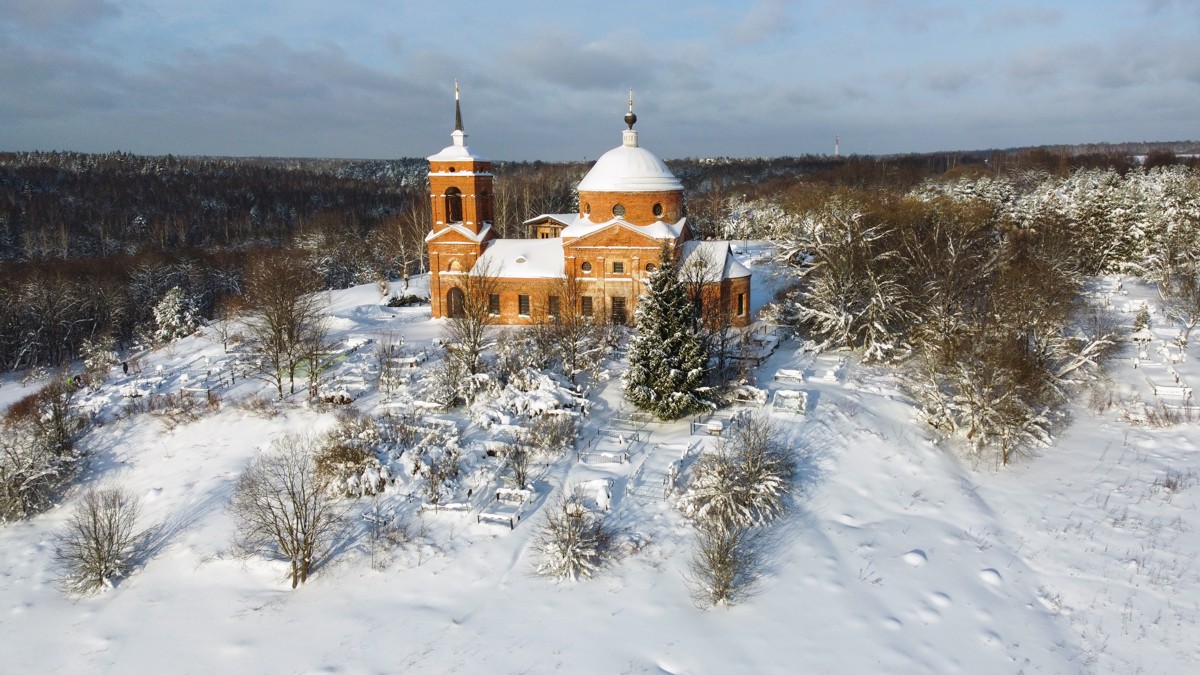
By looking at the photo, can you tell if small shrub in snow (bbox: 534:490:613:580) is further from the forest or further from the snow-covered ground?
the forest

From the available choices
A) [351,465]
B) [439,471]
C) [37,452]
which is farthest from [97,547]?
[439,471]

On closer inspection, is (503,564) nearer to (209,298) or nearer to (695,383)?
(695,383)

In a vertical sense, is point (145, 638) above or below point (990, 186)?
below

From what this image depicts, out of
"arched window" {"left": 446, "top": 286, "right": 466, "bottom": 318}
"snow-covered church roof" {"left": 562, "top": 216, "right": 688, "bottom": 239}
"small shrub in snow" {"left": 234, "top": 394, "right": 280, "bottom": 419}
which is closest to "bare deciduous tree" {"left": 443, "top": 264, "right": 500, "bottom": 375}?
"snow-covered church roof" {"left": 562, "top": 216, "right": 688, "bottom": 239}

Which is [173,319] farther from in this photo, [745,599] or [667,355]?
[745,599]

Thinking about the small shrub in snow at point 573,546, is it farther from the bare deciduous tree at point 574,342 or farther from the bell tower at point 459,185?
the bell tower at point 459,185

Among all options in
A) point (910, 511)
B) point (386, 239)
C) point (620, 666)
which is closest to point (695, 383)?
point (910, 511)
